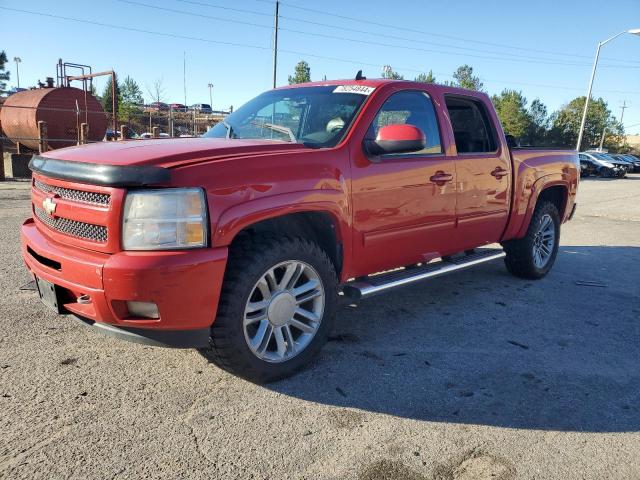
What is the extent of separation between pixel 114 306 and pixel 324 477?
4.36 feet

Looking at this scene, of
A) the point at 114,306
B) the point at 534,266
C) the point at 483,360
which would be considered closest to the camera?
the point at 114,306

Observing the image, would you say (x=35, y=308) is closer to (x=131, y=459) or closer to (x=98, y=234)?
(x=98, y=234)

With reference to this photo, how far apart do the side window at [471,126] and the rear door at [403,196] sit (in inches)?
25.1

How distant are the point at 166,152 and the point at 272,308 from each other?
3.59 ft

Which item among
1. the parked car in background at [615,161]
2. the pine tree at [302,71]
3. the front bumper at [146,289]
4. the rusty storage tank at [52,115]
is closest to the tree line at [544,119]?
the pine tree at [302,71]

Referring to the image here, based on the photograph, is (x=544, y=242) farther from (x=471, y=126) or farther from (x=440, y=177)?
(x=440, y=177)

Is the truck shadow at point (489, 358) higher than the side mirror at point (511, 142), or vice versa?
the side mirror at point (511, 142)

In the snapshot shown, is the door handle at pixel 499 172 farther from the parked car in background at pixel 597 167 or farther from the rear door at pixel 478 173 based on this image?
the parked car in background at pixel 597 167

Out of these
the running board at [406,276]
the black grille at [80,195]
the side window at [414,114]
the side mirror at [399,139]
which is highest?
the side window at [414,114]

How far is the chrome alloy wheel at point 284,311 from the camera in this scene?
9.91 ft

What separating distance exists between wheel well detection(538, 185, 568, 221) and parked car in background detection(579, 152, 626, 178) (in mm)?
29690

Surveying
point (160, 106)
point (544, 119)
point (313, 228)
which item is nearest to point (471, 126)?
point (313, 228)

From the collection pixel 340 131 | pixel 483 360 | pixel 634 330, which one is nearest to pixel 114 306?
pixel 340 131

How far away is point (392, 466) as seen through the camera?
2.34 meters
